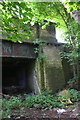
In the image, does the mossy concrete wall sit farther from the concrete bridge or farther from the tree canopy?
the tree canopy

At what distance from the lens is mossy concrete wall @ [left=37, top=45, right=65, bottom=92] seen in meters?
6.00

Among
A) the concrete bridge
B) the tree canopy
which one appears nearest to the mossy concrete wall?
the concrete bridge

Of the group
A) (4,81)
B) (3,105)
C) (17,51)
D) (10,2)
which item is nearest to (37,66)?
(17,51)

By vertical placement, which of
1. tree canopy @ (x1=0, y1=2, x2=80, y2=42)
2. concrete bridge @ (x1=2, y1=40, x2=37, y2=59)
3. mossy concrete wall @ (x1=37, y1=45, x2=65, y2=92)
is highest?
tree canopy @ (x1=0, y1=2, x2=80, y2=42)

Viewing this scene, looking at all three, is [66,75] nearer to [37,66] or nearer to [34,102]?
[37,66]

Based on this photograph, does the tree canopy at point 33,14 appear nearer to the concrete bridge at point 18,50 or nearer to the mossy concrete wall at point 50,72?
the concrete bridge at point 18,50

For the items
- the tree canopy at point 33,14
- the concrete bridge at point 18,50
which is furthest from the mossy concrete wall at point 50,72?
the tree canopy at point 33,14

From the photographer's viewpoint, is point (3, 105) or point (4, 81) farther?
point (4, 81)

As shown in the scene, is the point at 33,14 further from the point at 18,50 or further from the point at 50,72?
the point at 50,72

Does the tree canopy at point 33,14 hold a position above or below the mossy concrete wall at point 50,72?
above

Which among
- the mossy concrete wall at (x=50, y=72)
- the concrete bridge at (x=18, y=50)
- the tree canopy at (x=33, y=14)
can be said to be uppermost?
Answer: the tree canopy at (x=33, y=14)

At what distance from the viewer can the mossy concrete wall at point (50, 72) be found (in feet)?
19.7

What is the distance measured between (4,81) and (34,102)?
297 inches

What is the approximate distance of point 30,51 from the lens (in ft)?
21.1
